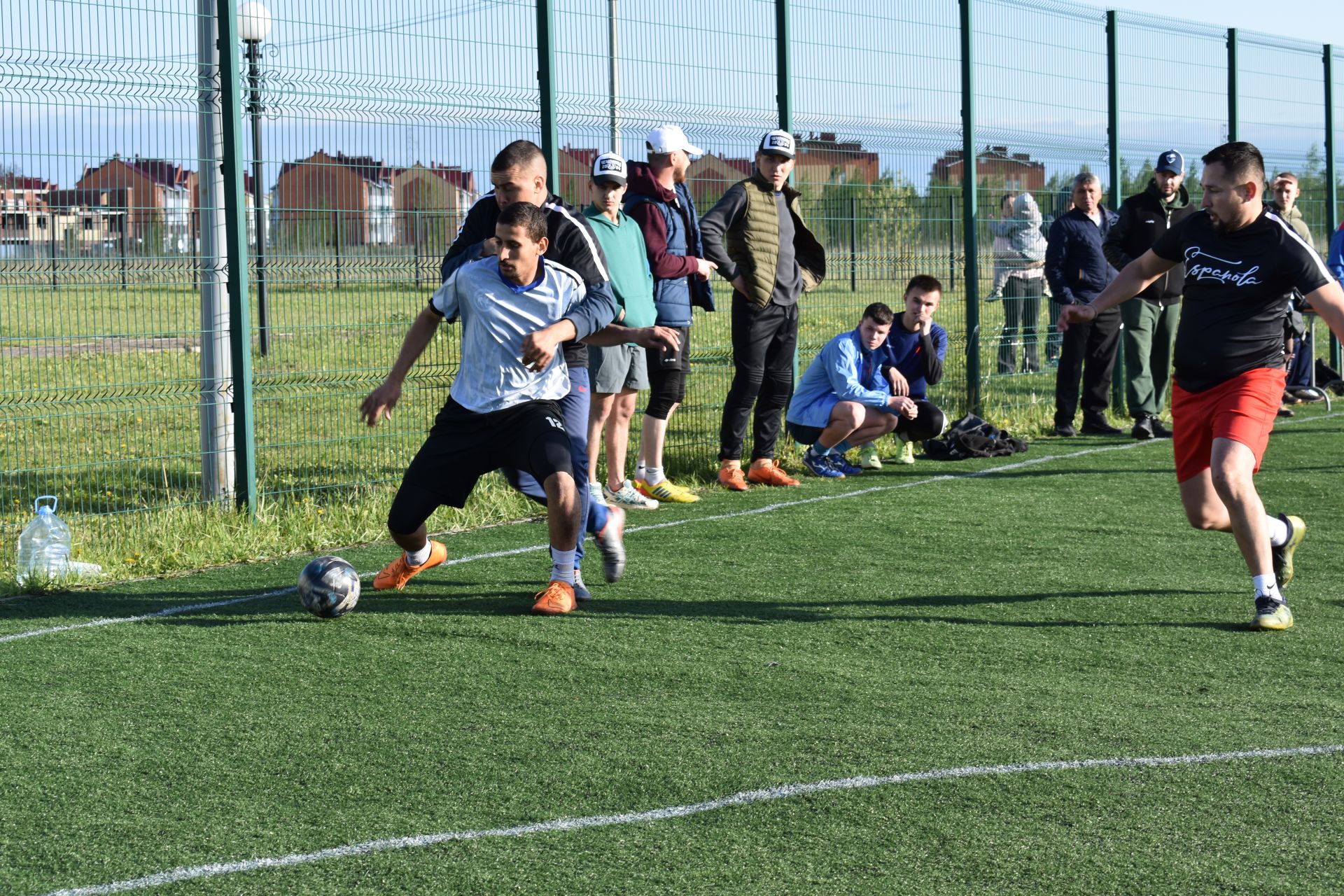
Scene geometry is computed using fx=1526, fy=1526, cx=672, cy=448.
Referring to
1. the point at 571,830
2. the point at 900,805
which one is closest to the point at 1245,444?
the point at 900,805

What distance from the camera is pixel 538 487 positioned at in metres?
6.79

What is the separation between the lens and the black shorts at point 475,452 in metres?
6.36

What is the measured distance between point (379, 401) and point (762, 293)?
431 cm

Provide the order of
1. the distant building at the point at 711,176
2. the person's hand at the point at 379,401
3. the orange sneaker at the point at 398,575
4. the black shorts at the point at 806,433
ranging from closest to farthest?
the person's hand at the point at 379,401, the orange sneaker at the point at 398,575, the black shorts at the point at 806,433, the distant building at the point at 711,176

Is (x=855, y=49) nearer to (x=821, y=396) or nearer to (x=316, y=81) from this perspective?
(x=821, y=396)

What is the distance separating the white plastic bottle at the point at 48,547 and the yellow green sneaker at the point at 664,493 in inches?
137

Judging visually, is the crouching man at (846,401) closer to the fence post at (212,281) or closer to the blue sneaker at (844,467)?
the blue sneaker at (844,467)

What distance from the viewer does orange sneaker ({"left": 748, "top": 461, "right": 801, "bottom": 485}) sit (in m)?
10.4

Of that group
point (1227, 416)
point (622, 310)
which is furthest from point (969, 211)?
point (1227, 416)

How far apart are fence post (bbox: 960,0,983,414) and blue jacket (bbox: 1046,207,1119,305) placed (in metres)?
0.90

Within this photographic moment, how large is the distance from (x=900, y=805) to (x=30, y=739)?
9.03 ft

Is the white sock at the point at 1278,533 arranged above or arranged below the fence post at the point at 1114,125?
below

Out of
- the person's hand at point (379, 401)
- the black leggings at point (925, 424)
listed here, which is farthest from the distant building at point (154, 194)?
the black leggings at point (925, 424)

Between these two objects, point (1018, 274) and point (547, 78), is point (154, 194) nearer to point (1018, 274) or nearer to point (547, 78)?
point (547, 78)
